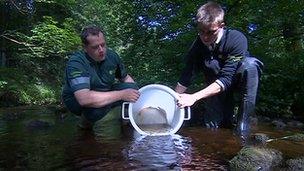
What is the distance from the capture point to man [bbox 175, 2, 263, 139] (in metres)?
3.60

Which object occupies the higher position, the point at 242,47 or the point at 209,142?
the point at 242,47

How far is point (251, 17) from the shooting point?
21.0ft

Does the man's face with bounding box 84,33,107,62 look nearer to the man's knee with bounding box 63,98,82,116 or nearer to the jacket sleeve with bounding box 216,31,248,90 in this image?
the man's knee with bounding box 63,98,82,116

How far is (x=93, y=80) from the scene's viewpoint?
393 cm

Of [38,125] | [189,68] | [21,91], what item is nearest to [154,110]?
[189,68]

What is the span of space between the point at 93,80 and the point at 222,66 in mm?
1281

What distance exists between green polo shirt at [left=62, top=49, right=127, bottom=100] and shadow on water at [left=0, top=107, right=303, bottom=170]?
49 cm

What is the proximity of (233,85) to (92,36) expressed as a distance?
1455 mm

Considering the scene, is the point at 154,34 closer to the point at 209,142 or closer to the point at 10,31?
the point at 209,142

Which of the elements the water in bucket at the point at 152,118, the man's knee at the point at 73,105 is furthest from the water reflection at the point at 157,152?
the man's knee at the point at 73,105

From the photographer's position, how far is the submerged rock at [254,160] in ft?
8.13

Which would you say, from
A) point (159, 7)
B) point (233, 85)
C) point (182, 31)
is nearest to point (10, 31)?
point (159, 7)

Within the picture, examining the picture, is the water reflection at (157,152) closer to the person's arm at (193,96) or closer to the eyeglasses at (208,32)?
the person's arm at (193,96)

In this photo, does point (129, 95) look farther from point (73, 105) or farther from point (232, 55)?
point (232, 55)
